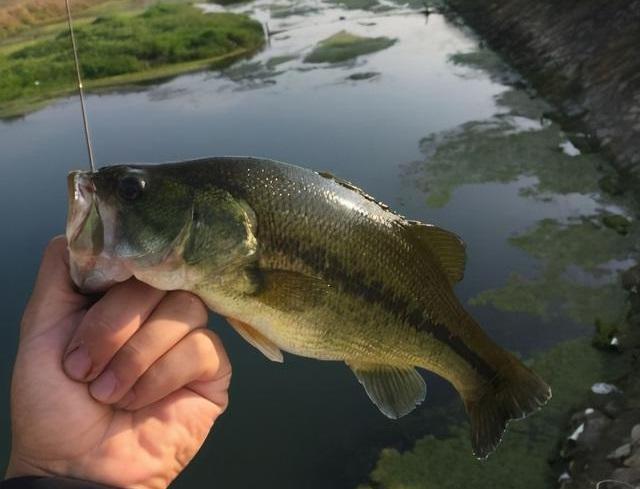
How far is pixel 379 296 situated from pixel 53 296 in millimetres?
1209

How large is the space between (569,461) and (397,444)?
1.50 meters

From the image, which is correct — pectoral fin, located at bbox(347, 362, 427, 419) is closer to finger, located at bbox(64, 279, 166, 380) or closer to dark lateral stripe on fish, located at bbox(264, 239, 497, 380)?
dark lateral stripe on fish, located at bbox(264, 239, 497, 380)

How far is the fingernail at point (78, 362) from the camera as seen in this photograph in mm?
1948

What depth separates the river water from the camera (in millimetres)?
5945

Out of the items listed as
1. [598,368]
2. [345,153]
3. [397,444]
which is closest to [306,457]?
[397,444]

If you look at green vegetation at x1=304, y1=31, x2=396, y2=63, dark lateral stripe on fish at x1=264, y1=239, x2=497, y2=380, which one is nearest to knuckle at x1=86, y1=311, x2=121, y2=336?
dark lateral stripe on fish at x1=264, y1=239, x2=497, y2=380

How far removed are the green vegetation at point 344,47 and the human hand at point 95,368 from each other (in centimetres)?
1721

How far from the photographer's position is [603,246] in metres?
8.12

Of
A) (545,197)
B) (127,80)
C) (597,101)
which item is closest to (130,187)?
(545,197)

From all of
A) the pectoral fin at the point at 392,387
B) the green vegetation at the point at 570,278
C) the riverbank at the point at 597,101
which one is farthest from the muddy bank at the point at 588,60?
the pectoral fin at the point at 392,387

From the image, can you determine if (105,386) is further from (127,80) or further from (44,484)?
(127,80)

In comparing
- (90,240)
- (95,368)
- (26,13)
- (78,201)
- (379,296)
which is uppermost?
(78,201)

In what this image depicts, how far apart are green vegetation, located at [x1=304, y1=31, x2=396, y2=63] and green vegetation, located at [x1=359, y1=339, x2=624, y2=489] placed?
1438cm

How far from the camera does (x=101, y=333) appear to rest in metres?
1.92
